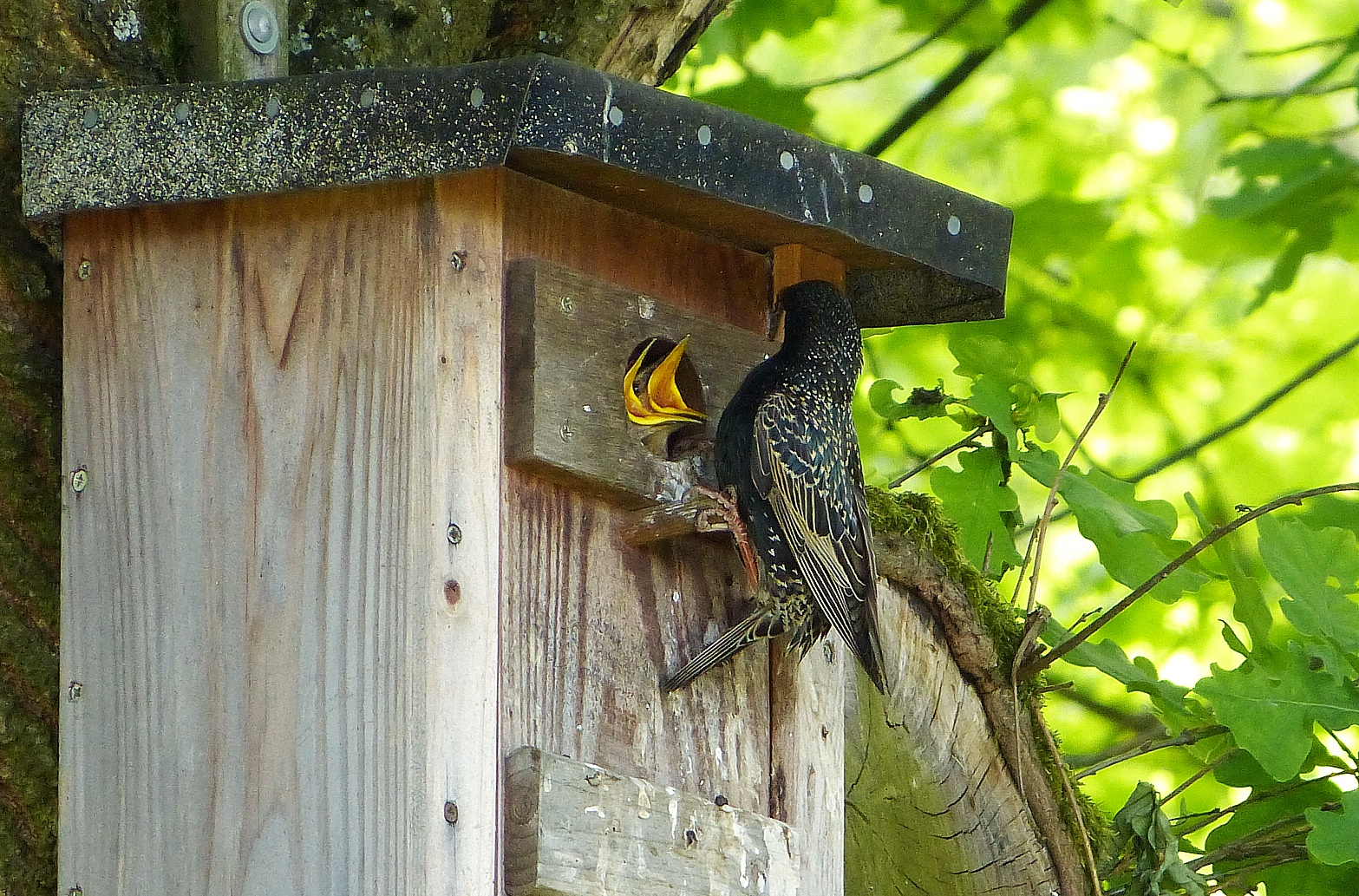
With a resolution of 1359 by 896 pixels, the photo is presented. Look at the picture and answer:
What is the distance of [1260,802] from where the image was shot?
314 centimetres

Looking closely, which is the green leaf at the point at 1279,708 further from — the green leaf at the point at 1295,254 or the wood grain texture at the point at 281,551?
the green leaf at the point at 1295,254

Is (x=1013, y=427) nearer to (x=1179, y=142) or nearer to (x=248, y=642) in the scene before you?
(x=248, y=642)

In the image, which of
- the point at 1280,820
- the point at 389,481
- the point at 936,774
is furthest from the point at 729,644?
the point at 1280,820

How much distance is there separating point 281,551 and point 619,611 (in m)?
0.50

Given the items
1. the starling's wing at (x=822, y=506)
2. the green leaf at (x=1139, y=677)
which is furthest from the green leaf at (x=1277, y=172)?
the starling's wing at (x=822, y=506)

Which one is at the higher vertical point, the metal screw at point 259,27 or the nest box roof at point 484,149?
the metal screw at point 259,27

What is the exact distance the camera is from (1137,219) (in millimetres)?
5723

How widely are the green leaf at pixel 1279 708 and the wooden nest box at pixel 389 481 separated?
0.81 metres

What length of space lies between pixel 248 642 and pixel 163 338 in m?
0.46

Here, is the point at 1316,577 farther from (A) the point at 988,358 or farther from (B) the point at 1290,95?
(B) the point at 1290,95

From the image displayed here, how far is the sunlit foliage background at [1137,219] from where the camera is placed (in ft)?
15.8

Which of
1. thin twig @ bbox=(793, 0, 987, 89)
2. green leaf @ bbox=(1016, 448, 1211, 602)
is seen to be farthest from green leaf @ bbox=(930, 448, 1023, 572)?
thin twig @ bbox=(793, 0, 987, 89)

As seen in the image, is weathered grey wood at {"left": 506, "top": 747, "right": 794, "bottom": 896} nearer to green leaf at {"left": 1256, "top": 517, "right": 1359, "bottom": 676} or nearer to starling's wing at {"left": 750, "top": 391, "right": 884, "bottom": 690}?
starling's wing at {"left": 750, "top": 391, "right": 884, "bottom": 690}

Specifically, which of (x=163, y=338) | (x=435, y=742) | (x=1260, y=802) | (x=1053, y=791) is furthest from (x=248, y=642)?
(x=1260, y=802)
